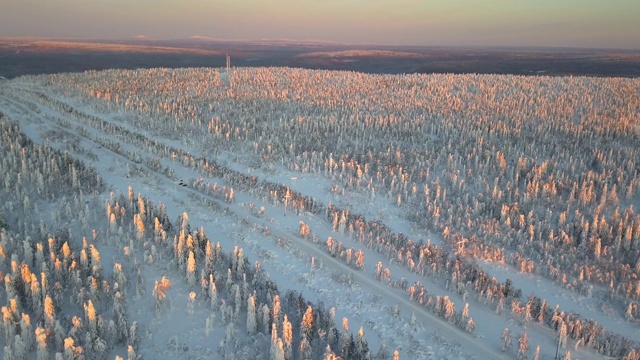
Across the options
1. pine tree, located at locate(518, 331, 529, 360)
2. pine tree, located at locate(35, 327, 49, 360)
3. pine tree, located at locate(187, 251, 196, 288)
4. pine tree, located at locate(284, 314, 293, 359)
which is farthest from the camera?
pine tree, located at locate(187, 251, 196, 288)

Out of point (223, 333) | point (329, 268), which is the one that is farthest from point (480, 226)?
point (223, 333)

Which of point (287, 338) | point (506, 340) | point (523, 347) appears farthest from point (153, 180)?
point (523, 347)

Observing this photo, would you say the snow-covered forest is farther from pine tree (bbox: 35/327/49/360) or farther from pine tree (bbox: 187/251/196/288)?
pine tree (bbox: 35/327/49/360)

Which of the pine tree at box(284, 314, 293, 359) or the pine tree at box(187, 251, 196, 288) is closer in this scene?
the pine tree at box(284, 314, 293, 359)

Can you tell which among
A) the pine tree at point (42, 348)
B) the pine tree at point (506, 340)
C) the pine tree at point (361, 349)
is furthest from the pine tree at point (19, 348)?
the pine tree at point (506, 340)

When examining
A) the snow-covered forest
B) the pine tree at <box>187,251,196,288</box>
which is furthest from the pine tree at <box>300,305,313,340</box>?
the pine tree at <box>187,251,196,288</box>

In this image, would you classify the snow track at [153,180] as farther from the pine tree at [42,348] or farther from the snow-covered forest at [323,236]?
the pine tree at [42,348]
